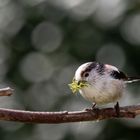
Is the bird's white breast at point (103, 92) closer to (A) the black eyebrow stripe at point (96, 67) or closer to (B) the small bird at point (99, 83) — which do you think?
(B) the small bird at point (99, 83)

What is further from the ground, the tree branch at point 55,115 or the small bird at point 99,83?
the tree branch at point 55,115

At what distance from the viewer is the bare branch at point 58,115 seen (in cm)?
396

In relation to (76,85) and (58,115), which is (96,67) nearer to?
(76,85)

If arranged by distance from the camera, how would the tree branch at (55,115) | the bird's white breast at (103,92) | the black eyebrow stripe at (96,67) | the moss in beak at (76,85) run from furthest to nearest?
the black eyebrow stripe at (96,67) → the bird's white breast at (103,92) → the moss in beak at (76,85) → the tree branch at (55,115)

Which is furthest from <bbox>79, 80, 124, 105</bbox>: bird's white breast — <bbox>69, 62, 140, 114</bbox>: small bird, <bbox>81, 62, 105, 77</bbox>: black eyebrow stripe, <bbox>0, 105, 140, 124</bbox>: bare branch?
<bbox>0, 105, 140, 124</bbox>: bare branch

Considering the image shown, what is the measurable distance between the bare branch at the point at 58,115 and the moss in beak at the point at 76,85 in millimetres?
417

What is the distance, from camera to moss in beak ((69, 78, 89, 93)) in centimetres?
476

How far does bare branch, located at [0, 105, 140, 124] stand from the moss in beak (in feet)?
1.37

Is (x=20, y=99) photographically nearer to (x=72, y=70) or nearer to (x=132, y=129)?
(x=72, y=70)

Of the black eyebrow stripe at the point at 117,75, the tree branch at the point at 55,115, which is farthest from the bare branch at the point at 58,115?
the black eyebrow stripe at the point at 117,75

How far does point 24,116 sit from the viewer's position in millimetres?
3973

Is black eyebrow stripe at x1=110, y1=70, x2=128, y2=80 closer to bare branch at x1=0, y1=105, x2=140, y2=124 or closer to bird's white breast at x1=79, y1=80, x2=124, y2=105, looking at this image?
bird's white breast at x1=79, y1=80, x2=124, y2=105

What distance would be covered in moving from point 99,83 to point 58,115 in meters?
0.99

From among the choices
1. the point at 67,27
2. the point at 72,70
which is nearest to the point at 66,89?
the point at 72,70
